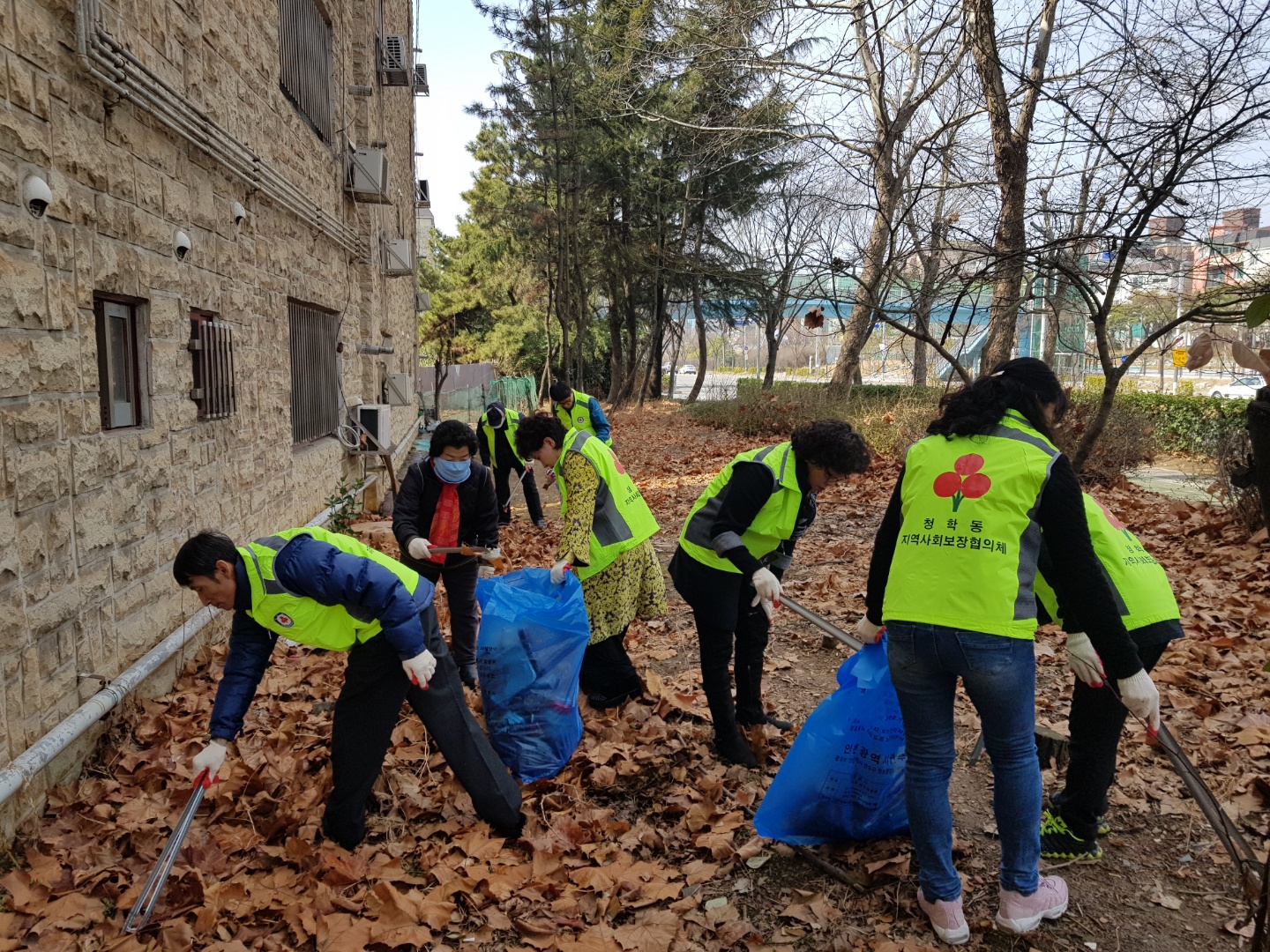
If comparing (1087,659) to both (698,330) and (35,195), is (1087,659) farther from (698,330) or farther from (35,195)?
(698,330)

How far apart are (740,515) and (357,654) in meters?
1.52

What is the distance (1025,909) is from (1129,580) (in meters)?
1.03

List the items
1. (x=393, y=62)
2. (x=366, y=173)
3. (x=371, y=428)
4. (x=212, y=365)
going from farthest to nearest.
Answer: (x=393, y=62)
(x=371, y=428)
(x=366, y=173)
(x=212, y=365)

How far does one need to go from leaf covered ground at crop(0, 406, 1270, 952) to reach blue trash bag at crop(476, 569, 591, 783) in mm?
156

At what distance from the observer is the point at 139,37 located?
3.97m

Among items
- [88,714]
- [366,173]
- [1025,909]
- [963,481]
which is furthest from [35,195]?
[366,173]

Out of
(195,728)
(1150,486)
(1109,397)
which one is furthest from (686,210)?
(195,728)

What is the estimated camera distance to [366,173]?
916 cm

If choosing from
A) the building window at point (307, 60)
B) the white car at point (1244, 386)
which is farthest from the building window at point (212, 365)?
the white car at point (1244, 386)

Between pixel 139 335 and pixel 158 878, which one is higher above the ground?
pixel 139 335

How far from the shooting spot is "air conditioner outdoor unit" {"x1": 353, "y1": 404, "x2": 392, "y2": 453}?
9195 millimetres

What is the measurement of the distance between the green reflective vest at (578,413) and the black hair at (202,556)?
5823 millimetres

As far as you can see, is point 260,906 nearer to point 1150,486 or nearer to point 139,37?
point 139,37

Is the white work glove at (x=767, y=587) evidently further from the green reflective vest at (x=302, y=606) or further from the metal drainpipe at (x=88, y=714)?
the metal drainpipe at (x=88, y=714)
